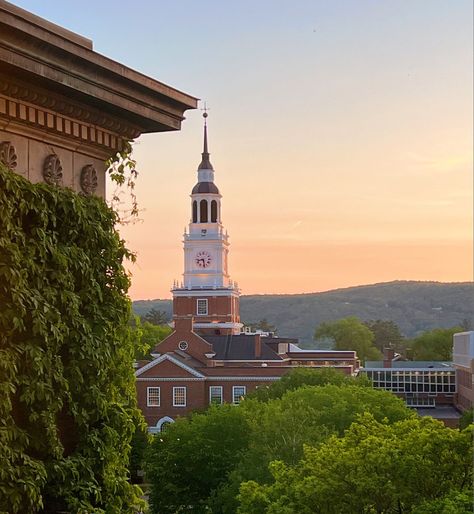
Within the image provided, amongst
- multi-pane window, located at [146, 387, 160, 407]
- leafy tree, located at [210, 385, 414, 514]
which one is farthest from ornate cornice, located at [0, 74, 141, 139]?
multi-pane window, located at [146, 387, 160, 407]

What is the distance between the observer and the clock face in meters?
96.4

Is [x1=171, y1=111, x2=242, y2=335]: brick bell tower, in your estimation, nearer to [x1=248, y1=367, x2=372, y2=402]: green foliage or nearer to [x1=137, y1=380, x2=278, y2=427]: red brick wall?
[x1=137, y1=380, x2=278, y2=427]: red brick wall

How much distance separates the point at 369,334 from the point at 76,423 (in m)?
151

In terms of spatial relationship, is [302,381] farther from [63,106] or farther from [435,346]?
[435,346]

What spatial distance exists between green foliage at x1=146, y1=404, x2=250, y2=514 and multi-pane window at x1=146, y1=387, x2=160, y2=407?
96.0 ft

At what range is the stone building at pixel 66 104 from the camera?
6.43 meters

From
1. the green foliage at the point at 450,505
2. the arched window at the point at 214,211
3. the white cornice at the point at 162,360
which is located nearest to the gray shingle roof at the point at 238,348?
the white cornice at the point at 162,360

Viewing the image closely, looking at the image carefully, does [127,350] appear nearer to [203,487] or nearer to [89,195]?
[89,195]

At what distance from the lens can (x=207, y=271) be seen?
315ft


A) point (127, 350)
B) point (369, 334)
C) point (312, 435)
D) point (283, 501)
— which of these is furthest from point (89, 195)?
point (369, 334)

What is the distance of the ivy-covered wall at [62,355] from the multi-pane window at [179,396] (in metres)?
62.6

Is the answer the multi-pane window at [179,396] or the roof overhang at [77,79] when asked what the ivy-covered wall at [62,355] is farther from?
the multi-pane window at [179,396]

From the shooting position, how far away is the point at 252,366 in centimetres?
7138

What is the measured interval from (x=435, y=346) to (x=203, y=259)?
51026 mm
